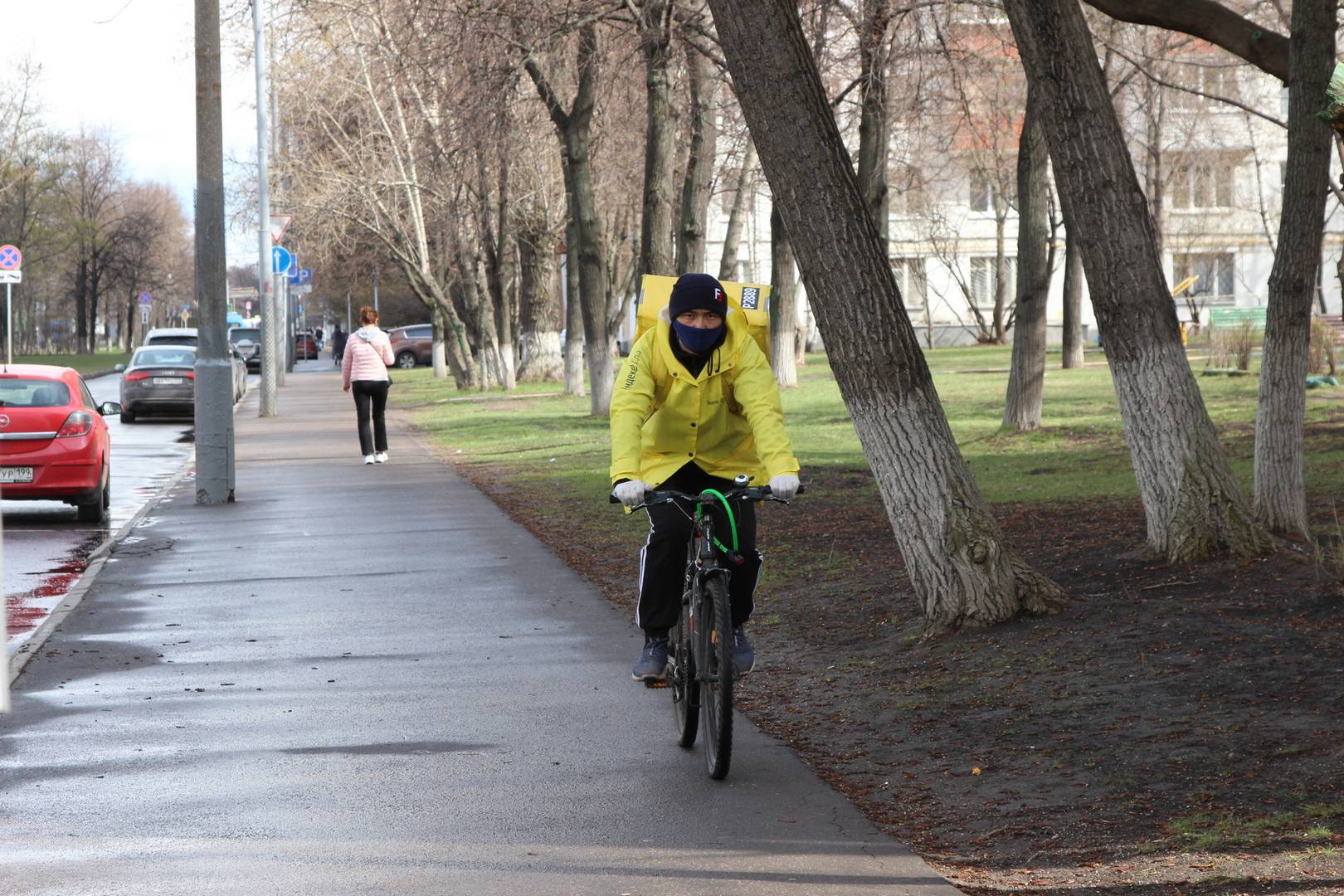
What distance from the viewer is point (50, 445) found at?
15125mm

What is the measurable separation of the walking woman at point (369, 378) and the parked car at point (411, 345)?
47591 mm

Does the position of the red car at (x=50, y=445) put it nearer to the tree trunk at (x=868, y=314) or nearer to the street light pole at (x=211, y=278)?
the street light pole at (x=211, y=278)

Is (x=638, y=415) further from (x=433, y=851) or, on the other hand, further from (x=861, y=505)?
(x=861, y=505)

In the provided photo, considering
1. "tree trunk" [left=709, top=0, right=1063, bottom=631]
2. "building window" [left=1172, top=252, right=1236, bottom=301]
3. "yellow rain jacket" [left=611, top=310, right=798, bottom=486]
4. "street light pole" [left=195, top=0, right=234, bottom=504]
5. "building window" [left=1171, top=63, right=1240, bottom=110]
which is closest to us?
"yellow rain jacket" [left=611, top=310, right=798, bottom=486]

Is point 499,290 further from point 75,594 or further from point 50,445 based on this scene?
point 75,594

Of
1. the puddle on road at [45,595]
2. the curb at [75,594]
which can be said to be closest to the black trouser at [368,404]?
the curb at [75,594]

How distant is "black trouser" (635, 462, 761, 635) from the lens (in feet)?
20.8

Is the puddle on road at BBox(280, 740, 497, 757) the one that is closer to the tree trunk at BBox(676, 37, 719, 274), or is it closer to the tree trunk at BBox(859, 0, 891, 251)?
the tree trunk at BBox(859, 0, 891, 251)

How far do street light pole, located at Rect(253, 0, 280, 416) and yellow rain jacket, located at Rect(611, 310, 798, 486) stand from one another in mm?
25655

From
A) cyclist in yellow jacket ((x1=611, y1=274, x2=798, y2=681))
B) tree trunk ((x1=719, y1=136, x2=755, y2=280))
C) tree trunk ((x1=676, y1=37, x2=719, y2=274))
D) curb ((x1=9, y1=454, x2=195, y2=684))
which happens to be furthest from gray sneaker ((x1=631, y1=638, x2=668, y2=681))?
tree trunk ((x1=719, y1=136, x2=755, y2=280))

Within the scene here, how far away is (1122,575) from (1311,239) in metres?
2.31

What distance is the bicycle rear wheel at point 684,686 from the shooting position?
247 inches

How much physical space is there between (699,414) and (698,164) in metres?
19.5

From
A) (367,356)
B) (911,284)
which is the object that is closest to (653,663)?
(367,356)
